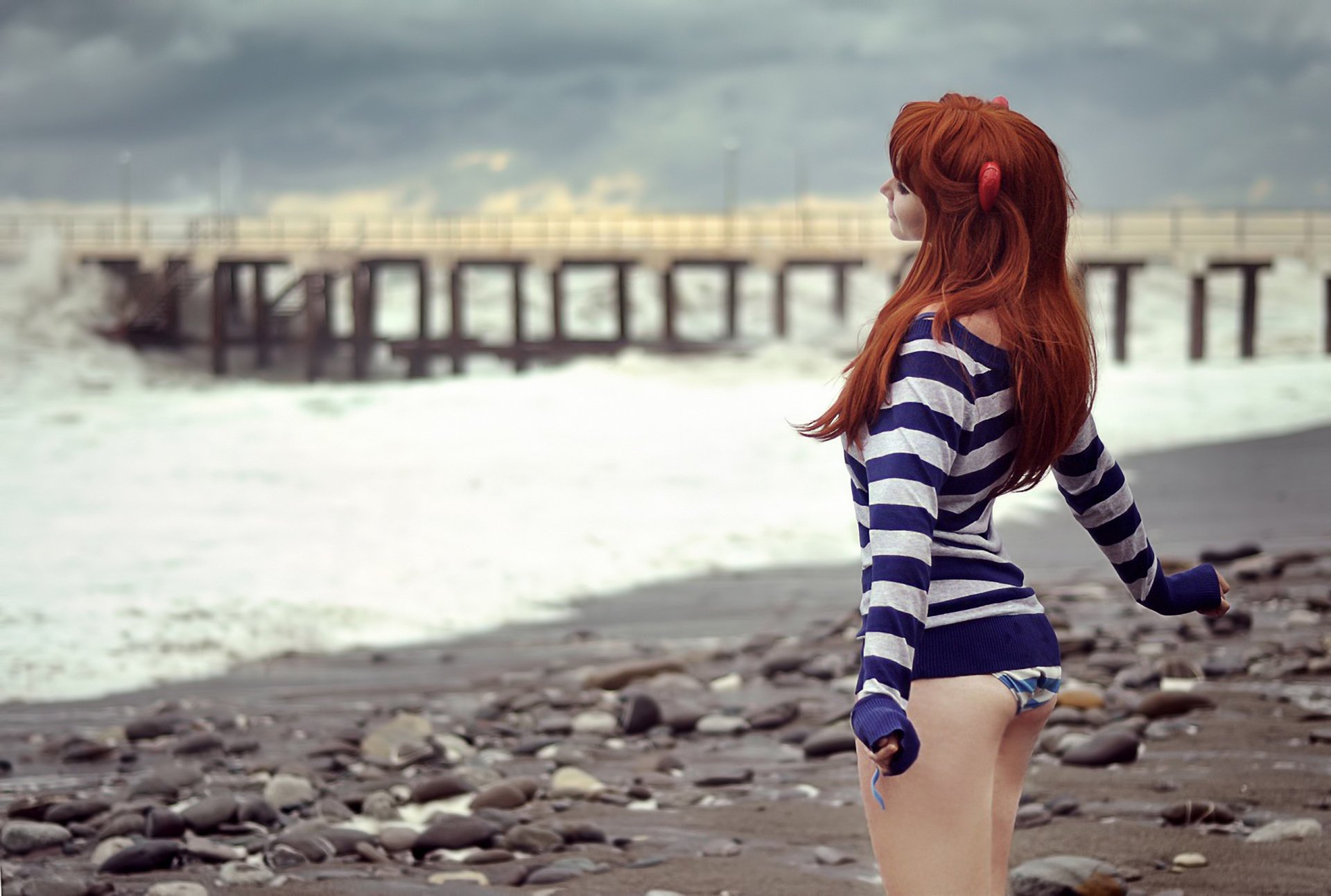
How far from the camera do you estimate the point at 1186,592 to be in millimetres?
2010

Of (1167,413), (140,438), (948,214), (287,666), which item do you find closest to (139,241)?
(140,438)

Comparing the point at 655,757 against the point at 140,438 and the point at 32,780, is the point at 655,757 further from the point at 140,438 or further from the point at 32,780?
the point at 140,438

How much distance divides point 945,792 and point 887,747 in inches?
8.5

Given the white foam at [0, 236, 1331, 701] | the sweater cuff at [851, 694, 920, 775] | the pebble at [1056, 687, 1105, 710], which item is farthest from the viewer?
the white foam at [0, 236, 1331, 701]

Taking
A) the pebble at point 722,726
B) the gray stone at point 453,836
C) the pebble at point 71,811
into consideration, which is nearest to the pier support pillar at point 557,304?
the pebble at point 722,726

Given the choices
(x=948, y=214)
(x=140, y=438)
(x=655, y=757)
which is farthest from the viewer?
(x=140, y=438)

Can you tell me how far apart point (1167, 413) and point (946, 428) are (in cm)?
1905

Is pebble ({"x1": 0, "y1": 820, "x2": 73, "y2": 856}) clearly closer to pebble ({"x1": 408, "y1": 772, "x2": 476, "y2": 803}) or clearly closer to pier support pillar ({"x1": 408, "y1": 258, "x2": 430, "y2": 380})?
pebble ({"x1": 408, "y1": 772, "x2": 476, "y2": 803})

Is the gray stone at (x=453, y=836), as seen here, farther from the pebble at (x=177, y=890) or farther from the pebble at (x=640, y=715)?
the pebble at (x=640, y=715)

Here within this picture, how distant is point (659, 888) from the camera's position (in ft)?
10.7

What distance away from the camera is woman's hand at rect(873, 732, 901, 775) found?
1554 millimetres

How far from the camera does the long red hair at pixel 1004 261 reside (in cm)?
174

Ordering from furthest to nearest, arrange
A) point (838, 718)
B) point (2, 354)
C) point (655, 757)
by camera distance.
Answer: point (2, 354) < point (838, 718) < point (655, 757)

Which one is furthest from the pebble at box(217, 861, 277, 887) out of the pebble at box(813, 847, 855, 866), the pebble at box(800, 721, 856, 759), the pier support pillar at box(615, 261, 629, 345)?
the pier support pillar at box(615, 261, 629, 345)
